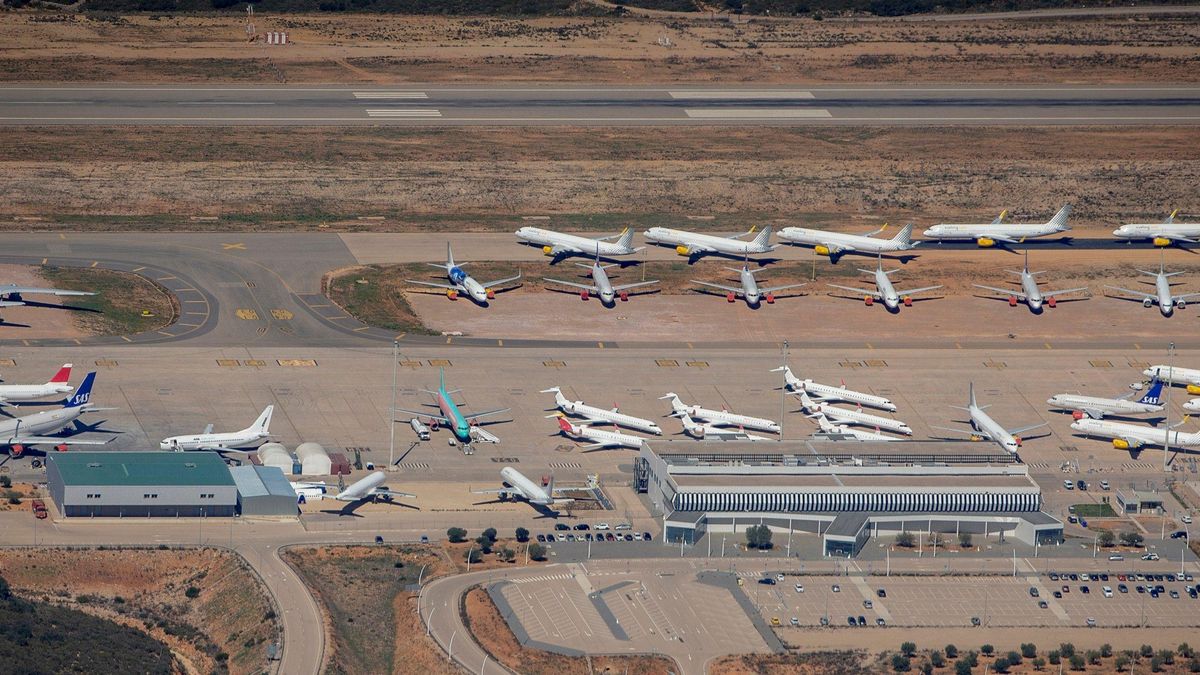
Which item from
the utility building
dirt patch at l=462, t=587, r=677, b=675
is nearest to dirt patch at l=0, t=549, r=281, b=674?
the utility building

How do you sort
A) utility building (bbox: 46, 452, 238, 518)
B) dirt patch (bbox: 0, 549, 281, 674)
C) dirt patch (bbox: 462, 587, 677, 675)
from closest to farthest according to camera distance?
dirt patch (bbox: 462, 587, 677, 675) → dirt patch (bbox: 0, 549, 281, 674) → utility building (bbox: 46, 452, 238, 518)

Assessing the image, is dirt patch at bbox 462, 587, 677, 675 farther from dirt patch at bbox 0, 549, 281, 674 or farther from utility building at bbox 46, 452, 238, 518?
utility building at bbox 46, 452, 238, 518

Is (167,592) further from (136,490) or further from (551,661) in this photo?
(551,661)

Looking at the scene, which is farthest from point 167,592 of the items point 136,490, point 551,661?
point 551,661

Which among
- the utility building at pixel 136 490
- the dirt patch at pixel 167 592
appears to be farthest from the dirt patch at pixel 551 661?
the utility building at pixel 136 490

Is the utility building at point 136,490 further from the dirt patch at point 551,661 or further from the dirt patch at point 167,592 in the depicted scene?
the dirt patch at point 551,661

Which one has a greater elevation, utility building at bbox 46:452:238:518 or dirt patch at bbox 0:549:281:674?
utility building at bbox 46:452:238:518

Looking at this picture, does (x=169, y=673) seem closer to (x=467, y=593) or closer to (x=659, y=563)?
(x=467, y=593)
